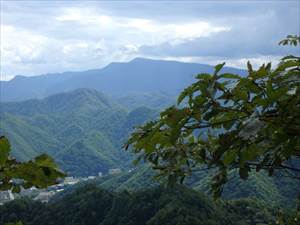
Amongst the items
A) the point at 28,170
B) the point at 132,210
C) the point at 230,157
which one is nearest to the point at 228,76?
the point at 230,157

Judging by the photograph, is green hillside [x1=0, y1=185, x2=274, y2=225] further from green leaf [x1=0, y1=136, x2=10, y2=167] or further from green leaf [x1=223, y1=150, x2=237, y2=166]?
green leaf [x1=0, y1=136, x2=10, y2=167]

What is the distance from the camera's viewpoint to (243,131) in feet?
6.48

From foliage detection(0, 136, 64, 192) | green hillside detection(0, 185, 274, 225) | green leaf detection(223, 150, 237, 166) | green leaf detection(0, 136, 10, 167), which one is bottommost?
green hillside detection(0, 185, 274, 225)

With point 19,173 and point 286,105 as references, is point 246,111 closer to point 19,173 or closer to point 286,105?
point 286,105

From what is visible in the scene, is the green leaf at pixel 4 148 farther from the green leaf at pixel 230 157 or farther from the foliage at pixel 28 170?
the green leaf at pixel 230 157

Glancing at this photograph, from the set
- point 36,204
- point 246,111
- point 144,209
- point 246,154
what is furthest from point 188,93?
point 36,204

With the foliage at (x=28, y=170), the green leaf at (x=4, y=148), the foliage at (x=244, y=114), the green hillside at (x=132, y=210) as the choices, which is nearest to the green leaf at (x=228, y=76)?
the foliage at (x=244, y=114)

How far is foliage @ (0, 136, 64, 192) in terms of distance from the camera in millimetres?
2121

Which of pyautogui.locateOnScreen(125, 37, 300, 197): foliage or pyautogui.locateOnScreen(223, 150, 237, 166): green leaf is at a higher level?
pyautogui.locateOnScreen(125, 37, 300, 197): foliage

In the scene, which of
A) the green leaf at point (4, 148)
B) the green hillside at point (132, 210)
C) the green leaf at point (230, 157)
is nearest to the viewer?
the green leaf at point (4, 148)

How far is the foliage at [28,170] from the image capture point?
212 centimetres

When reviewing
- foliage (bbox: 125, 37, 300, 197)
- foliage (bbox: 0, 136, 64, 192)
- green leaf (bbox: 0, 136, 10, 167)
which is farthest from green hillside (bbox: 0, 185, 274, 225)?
green leaf (bbox: 0, 136, 10, 167)

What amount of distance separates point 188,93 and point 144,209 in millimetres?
80626

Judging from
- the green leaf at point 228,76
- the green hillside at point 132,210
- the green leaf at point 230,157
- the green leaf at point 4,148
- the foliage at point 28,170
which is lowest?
the green hillside at point 132,210
